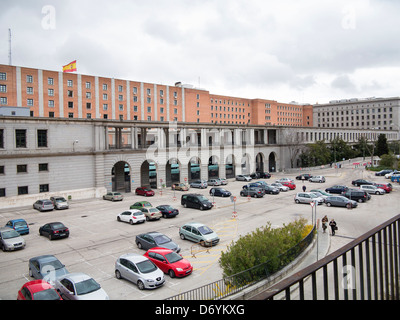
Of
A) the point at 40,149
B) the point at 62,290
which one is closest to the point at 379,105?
the point at 40,149

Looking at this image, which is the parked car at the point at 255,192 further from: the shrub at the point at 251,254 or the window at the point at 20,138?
the window at the point at 20,138

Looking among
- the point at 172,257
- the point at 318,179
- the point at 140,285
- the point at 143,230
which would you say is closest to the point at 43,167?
the point at 143,230

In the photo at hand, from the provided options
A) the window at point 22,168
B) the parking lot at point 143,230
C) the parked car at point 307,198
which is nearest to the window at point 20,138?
the window at point 22,168

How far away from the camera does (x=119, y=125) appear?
48.2 meters

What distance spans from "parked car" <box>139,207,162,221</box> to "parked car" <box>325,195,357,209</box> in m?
18.5

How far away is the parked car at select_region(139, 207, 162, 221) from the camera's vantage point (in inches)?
1146

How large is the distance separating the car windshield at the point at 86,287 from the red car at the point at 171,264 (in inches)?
162

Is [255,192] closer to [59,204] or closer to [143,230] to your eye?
[143,230]

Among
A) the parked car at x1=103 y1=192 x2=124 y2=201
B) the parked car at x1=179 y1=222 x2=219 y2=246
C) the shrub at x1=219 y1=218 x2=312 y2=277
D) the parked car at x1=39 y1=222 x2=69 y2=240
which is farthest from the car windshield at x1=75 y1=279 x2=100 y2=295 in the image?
the parked car at x1=103 y1=192 x2=124 y2=201

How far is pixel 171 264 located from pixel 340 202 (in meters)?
23.8

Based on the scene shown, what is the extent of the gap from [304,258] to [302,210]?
16136 mm

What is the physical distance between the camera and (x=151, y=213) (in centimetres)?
2914
